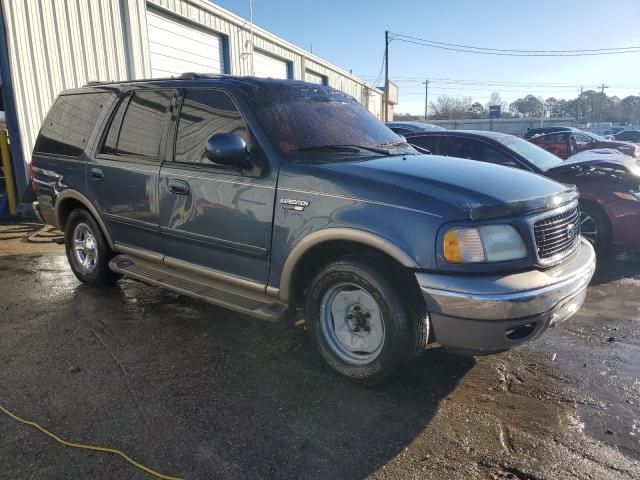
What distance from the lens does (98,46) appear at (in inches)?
412

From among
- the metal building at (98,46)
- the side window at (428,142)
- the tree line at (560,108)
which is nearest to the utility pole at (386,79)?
the metal building at (98,46)

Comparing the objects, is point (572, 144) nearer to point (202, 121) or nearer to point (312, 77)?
point (312, 77)

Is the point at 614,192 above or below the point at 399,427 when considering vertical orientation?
above

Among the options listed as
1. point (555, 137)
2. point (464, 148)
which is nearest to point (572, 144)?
point (555, 137)

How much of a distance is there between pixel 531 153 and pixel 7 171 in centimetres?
911

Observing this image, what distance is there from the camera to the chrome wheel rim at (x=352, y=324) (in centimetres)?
319

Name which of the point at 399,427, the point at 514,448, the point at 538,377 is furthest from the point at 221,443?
the point at 538,377

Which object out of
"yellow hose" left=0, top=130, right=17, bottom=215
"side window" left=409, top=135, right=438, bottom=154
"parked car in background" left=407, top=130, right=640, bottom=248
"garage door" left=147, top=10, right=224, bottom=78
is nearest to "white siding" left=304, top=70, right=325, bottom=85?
"garage door" left=147, top=10, right=224, bottom=78

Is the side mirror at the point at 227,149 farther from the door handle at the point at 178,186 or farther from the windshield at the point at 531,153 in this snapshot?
the windshield at the point at 531,153

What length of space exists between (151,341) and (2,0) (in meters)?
7.59

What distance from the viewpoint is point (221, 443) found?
2674 mm

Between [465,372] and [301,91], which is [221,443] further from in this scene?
[301,91]

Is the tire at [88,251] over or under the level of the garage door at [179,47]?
under

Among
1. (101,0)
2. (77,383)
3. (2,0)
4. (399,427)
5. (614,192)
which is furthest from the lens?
(101,0)
